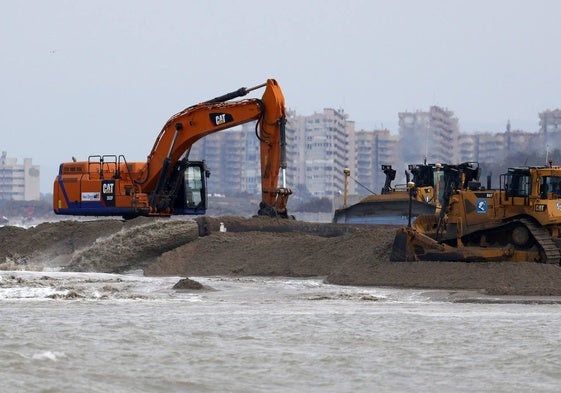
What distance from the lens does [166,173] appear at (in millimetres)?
41656

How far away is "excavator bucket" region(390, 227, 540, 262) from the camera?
28.8m

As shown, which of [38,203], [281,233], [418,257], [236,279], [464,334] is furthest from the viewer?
[38,203]

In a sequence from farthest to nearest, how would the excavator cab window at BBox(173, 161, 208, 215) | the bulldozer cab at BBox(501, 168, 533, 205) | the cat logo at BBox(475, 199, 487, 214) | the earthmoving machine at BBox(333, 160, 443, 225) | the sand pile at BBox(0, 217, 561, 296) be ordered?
the excavator cab window at BBox(173, 161, 208, 215) < the earthmoving machine at BBox(333, 160, 443, 225) < the cat logo at BBox(475, 199, 487, 214) < the bulldozer cab at BBox(501, 168, 533, 205) < the sand pile at BBox(0, 217, 561, 296)

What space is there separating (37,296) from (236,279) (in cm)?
628

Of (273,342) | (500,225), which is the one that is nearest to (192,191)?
(500,225)

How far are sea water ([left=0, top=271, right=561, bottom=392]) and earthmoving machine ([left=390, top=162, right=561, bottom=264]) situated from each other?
219 cm

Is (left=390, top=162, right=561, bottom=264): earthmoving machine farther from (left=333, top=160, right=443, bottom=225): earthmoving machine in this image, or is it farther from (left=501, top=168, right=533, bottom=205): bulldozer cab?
(left=333, top=160, right=443, bottom=225): earthmoving machine

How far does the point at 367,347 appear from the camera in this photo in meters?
19.5

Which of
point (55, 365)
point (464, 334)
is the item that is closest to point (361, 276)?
point (464, 334)

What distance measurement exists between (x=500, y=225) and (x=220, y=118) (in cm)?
1347

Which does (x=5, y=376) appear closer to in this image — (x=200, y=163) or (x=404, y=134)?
(x=200, y=163)

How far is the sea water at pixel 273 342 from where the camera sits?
→ 16.6 metres

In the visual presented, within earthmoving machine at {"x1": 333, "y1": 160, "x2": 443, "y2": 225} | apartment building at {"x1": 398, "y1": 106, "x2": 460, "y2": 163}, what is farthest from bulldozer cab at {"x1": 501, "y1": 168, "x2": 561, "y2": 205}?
apartment building at {"x1": 398, "y1": 106, "x2": 460, "y2": 163}

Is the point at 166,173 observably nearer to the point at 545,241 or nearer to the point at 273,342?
the point at 545,241
